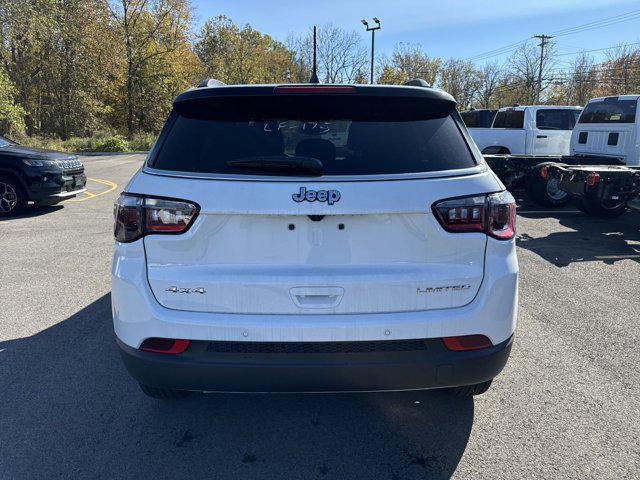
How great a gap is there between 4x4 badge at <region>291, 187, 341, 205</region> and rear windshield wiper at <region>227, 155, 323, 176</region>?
11cm

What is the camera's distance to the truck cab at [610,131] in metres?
9.52

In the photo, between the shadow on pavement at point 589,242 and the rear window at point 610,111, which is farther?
the rear window at point 610,111

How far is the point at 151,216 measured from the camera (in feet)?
7.38

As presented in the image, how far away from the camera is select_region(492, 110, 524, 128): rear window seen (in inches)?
574

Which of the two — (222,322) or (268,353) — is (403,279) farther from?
(222,322)

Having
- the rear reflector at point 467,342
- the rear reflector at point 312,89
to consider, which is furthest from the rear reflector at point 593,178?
the rear reflector at point 312,89

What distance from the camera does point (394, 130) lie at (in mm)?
2434

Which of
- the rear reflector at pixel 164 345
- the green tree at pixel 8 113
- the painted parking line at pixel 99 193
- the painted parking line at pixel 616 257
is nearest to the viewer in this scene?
the rear reflector at pixel 164 345

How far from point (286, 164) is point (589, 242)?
695 centimetres

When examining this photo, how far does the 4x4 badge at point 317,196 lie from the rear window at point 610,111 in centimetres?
969

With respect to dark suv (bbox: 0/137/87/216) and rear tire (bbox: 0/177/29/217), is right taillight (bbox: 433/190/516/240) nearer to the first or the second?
dark suv (bbox: 0/137/87/216)

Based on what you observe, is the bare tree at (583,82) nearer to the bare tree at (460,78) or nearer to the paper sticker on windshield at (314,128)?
the bare tree at (460,78)

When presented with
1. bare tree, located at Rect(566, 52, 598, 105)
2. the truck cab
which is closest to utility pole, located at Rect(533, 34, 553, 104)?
bare tree, located at Rect(566, 52, 598, 105)

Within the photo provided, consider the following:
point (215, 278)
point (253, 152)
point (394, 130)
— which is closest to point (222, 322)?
point (215, 278)
